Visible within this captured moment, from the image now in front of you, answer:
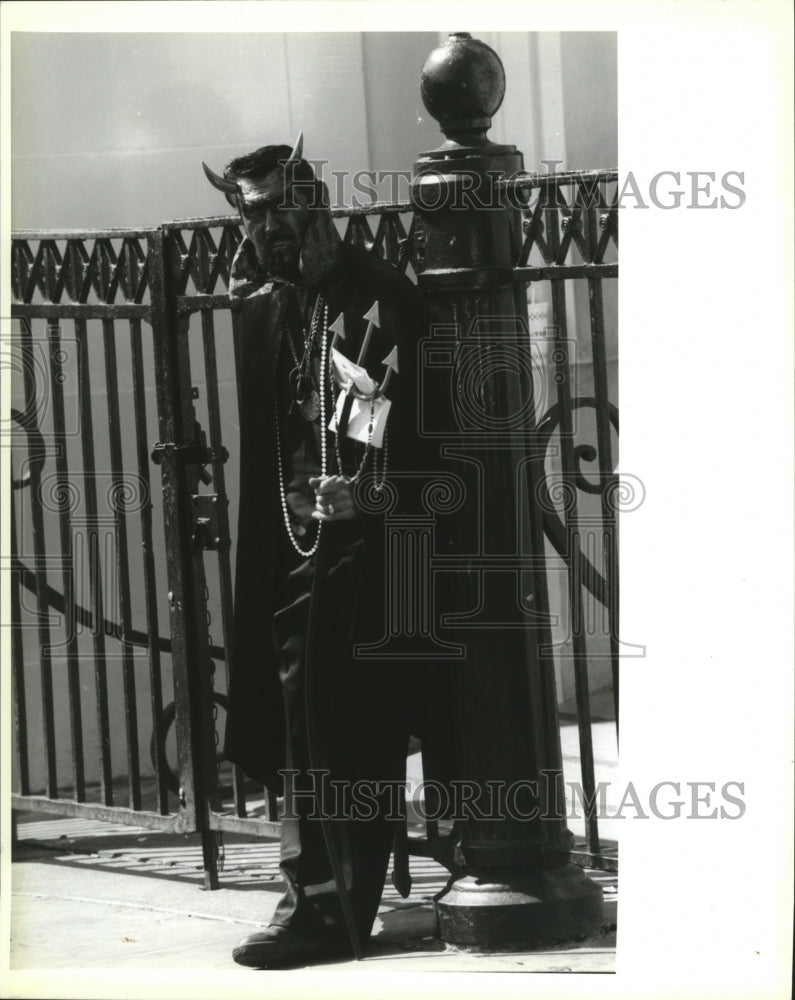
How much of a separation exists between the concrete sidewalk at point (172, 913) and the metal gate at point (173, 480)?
7.1 inches

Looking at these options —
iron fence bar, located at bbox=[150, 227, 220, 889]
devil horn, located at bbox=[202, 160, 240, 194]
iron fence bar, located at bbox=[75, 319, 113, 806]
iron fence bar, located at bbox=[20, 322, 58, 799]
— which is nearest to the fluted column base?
iron fence bar, located at bbox=[150, 227, 220, 889]

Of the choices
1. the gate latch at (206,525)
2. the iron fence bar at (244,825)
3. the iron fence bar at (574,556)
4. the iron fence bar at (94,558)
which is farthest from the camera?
the iron fence bar at (94,558)

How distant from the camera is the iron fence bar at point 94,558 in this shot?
6098mm

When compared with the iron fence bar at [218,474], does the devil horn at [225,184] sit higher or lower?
higher

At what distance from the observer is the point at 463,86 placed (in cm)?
498

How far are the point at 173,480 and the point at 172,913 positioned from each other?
132 centimetres

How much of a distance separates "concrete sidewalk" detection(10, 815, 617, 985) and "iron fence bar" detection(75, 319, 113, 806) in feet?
1.05

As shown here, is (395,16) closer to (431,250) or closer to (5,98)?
(431,250)
